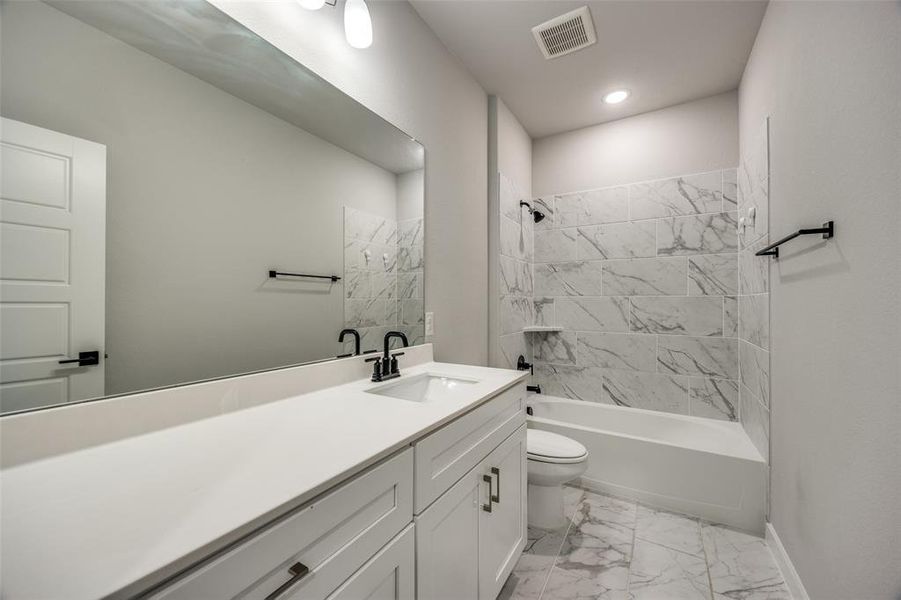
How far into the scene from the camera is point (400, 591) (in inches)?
31.5

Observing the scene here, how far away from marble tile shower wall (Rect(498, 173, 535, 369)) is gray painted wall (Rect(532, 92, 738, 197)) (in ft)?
1.64

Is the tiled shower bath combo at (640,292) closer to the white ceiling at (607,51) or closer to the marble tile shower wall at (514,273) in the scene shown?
the marble tile shower wall at (514,273)

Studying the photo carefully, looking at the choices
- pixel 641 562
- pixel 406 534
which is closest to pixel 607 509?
pixel 641 562

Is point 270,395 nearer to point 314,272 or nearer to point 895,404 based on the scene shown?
point 314,272

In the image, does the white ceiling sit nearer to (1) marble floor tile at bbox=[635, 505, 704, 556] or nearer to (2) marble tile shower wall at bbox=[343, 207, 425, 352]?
(2) marble tile shower wall at bbox=[343, 207, 425, 352]

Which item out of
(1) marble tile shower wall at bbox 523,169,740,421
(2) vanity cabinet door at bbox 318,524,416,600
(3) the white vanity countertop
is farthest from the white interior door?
(1) marble tile shower wall at bbox 523,169,740,421

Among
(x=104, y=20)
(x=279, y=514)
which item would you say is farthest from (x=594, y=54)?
(x=279, y=514)

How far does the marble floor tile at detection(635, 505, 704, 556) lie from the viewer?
1795 mm

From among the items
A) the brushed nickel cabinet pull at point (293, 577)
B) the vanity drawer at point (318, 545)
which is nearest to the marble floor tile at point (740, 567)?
the vanity drawer at point (318, 545)

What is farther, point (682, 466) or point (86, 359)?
point (682, 466)

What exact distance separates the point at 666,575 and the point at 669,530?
39 centimetres

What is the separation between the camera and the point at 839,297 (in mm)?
1105

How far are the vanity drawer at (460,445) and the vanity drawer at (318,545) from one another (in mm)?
51

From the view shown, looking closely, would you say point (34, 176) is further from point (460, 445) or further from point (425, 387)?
point (425, 387)
